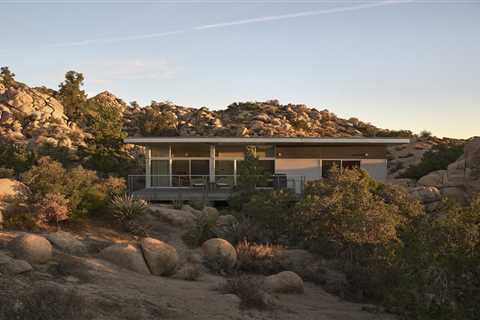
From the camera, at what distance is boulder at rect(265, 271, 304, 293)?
12.1m

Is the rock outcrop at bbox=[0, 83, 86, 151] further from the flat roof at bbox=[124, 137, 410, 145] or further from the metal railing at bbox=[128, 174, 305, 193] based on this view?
the flat roof at bbox=[124, 137, 410, 145]

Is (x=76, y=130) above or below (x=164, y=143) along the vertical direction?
above

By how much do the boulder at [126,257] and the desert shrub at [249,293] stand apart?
261 cm

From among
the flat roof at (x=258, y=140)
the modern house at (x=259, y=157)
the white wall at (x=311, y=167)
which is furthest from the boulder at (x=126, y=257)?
the white wall at (x=311, y=167)

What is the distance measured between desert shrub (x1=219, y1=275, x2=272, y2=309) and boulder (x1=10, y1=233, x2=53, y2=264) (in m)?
4.66

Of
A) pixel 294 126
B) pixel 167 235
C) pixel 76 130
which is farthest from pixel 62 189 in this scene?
pixel 294 126

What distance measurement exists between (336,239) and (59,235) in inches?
381

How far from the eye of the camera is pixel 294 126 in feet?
226

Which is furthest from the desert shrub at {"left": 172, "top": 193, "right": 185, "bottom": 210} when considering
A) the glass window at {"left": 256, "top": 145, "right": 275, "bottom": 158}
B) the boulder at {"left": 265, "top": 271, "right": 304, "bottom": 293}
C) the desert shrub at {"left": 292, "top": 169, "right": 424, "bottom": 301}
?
the boulder at {"left": 265, "top": 271, "right": 304, "bottom": 293}

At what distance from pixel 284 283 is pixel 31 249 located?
719cm

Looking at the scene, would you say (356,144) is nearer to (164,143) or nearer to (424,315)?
(164,143)

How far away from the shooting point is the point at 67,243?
39.6 ft

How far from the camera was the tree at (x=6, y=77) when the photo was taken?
67.8 meters

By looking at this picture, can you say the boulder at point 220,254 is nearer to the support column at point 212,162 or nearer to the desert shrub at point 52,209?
the desert shrub at point 52,209
